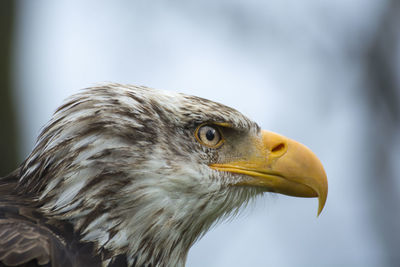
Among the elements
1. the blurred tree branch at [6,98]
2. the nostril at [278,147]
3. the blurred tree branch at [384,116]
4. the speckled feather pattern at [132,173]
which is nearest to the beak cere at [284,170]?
the nostril at [278,147]

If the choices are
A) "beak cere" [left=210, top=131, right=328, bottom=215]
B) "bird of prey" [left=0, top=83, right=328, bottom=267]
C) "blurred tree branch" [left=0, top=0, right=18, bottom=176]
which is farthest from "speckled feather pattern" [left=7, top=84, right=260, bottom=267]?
"blurred tree branch" [left=0, top=0, right=18, bottom=176]

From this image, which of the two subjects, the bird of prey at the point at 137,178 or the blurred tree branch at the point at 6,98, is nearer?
the bird of prey at the point at 137,178

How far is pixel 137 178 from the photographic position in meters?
3.48

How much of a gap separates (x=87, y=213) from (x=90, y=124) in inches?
19.7

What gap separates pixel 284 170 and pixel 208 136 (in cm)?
49

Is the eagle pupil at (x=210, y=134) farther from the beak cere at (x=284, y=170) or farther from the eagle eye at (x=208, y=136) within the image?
the beak cere at (x=284, y=170)

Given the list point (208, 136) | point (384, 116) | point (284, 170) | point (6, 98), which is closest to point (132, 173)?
→ point (208, 136)

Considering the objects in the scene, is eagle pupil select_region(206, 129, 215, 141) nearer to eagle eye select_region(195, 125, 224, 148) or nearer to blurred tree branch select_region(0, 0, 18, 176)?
eagle eye select_region(195, 125, 224, 148)

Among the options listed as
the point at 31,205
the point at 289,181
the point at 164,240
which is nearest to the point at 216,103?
the point at 289,181

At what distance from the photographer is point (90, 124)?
3.56 meters

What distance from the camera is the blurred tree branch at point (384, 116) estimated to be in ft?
28.9

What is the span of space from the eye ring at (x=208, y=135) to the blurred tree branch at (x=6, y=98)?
6.44 ft

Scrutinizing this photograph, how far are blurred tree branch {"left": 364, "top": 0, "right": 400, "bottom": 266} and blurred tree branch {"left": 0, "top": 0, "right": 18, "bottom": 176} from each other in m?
5.25

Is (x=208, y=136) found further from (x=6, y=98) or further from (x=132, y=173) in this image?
(x=6, y=98)
